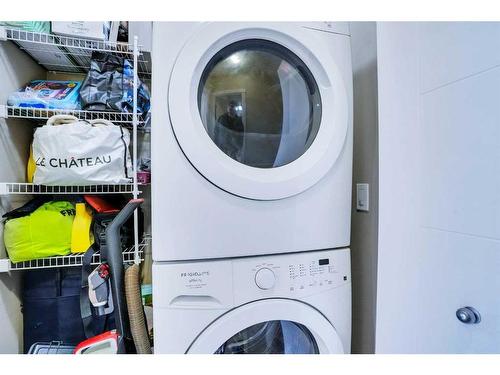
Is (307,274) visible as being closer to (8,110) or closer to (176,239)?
(176,239)

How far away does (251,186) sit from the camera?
698 mm

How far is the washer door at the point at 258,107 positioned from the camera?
667mm

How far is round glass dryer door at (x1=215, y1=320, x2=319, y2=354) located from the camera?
807 millimetres

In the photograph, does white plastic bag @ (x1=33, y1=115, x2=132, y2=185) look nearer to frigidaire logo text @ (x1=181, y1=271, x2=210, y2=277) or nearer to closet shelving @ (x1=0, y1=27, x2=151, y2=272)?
closet shelving @ (x1=0, y1=27, x2=151, y2=272)

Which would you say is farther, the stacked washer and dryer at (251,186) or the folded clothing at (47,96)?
the folded clothing at (47,96)

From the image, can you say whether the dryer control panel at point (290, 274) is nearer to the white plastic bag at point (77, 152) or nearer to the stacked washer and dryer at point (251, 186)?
the stacked washer and dryer at point (251, 186)

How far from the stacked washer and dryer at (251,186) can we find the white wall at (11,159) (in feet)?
3.07

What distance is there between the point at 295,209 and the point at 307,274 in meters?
0.22

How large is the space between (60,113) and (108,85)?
0.26m

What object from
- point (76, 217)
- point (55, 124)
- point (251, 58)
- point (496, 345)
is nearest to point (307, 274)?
point (496, 345)

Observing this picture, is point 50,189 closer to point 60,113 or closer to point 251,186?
point 60,113

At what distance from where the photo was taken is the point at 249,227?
2.38ft

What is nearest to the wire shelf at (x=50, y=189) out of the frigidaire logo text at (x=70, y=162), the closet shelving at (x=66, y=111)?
the closet shelving at (x=66, y=111)

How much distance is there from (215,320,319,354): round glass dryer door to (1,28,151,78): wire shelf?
137cm
